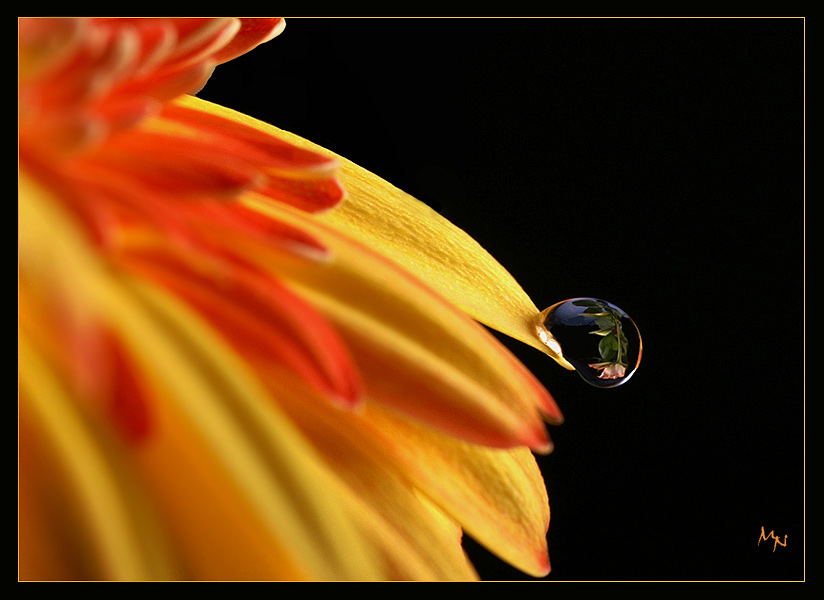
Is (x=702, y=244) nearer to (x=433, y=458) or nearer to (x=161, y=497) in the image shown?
(x=433, y=458)

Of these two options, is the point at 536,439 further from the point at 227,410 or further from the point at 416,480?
the point at 227,410

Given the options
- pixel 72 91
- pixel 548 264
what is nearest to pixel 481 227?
pixel 548 264
